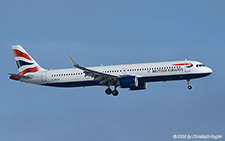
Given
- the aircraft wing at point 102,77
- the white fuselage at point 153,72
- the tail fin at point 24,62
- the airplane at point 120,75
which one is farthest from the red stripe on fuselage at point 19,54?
the aircraft wing at point 102,77

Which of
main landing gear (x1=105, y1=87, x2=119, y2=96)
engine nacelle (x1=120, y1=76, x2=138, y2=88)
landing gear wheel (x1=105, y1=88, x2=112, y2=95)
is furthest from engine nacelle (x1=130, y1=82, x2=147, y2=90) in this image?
engine nacelle (x1=120, y1=76, x2=138, y2=88)

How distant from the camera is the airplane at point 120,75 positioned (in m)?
60.1

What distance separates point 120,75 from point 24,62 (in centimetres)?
1758

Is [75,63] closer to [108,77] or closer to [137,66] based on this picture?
[108,77]

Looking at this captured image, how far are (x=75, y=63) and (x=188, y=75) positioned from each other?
702 inches

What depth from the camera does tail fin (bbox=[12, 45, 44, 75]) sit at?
218 feet

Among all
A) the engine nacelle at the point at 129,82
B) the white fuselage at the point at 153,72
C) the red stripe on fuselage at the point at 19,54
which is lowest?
the engine nacelle at the point at 129,82

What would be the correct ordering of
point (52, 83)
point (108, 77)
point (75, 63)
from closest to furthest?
point (75, 63) → point (108, 77) → point (52, 83)

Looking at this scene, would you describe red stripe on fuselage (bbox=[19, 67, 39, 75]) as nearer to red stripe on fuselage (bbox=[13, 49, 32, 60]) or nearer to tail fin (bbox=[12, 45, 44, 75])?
tail fin (bbox=[12, 45, 44, 75])

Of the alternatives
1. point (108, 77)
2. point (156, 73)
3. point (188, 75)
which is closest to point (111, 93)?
point (108, 77)

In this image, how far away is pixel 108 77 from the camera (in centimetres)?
6000

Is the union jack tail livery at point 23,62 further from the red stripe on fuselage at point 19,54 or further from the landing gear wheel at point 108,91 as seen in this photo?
the landing gear wheel at point 108,91

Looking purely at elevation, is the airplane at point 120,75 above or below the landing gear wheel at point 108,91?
above

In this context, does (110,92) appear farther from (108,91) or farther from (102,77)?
(102,77)
